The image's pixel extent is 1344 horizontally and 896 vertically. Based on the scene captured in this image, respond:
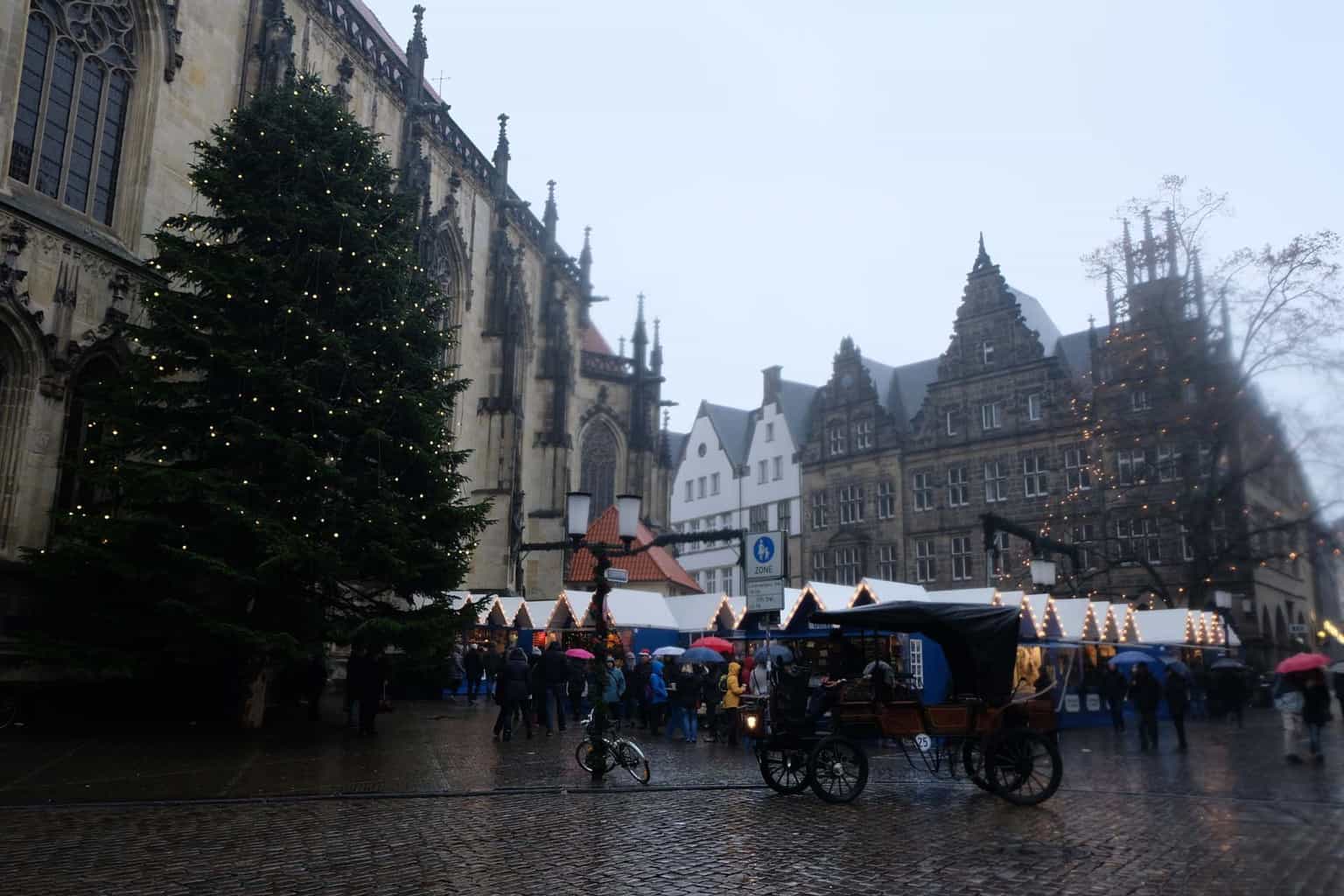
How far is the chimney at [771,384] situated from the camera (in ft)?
190

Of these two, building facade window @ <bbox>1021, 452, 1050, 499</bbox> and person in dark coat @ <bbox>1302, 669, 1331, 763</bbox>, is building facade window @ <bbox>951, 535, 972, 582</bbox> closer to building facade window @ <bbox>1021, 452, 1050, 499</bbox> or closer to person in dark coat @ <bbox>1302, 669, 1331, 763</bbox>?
building facade window @ <bbox>1021, 452, 1050, 499</bbox>

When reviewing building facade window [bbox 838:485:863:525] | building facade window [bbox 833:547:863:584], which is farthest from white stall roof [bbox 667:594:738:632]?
building facade window [bbox 838:485:863:525]

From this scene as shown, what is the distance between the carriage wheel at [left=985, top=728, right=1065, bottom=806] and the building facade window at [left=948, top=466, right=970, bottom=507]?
119 ft

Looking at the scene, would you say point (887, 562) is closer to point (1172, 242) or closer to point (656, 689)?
point (1172, 242)

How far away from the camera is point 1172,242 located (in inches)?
1332

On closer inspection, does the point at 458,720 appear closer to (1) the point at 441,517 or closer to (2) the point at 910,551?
(1) the point at 441,517

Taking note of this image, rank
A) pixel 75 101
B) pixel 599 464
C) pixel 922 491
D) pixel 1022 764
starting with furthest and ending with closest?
pixel 922 491 < pixel 599 464 < pixel 75 101 < pixel 1022 764

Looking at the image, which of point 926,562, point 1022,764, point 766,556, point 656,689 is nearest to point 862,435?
point 926,562

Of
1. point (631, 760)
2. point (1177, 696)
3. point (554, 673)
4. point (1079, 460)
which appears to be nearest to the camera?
point (631, 760)

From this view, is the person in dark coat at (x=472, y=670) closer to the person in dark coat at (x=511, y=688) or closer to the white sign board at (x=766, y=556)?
the person in dark coat at (x=511, y=688)

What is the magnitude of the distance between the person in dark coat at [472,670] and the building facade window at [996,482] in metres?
25.9

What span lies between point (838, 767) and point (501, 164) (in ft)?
101

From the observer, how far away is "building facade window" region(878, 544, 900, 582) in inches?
1911

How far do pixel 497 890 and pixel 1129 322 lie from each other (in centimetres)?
3434
